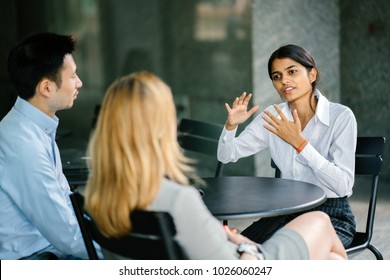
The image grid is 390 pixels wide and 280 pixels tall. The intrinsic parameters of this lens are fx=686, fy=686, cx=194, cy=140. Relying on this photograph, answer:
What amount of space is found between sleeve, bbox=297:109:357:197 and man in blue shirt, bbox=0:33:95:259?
38.9 inches

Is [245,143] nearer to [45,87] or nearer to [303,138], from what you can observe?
[303,138]

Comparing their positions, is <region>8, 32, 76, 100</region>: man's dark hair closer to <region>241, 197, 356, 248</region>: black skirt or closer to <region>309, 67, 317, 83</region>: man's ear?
<region>241, 197, 356, 248</region>: black skirt

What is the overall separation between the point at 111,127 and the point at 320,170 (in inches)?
49.1

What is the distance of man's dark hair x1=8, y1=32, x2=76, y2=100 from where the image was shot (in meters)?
2.39

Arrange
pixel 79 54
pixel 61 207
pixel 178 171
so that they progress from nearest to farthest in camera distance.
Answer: pixel 178 171 → pixel 61 207 → pixel 79 54

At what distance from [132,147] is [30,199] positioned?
0.58 metres

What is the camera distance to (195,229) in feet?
5.64

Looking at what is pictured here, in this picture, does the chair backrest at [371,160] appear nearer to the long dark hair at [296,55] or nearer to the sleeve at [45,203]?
the long dark hair at [296,55]

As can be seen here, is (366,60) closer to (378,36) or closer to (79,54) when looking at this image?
(378,36)

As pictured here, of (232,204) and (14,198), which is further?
(232,204)

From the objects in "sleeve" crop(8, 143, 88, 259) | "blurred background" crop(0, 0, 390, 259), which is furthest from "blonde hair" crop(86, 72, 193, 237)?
"blurred background" crop(0, 0, 390, 259)

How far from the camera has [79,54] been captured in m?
8.14

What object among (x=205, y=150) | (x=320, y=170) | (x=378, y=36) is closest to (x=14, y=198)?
(x=320, y=170)

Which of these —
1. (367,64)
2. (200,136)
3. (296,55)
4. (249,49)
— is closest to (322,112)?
(296,55)
